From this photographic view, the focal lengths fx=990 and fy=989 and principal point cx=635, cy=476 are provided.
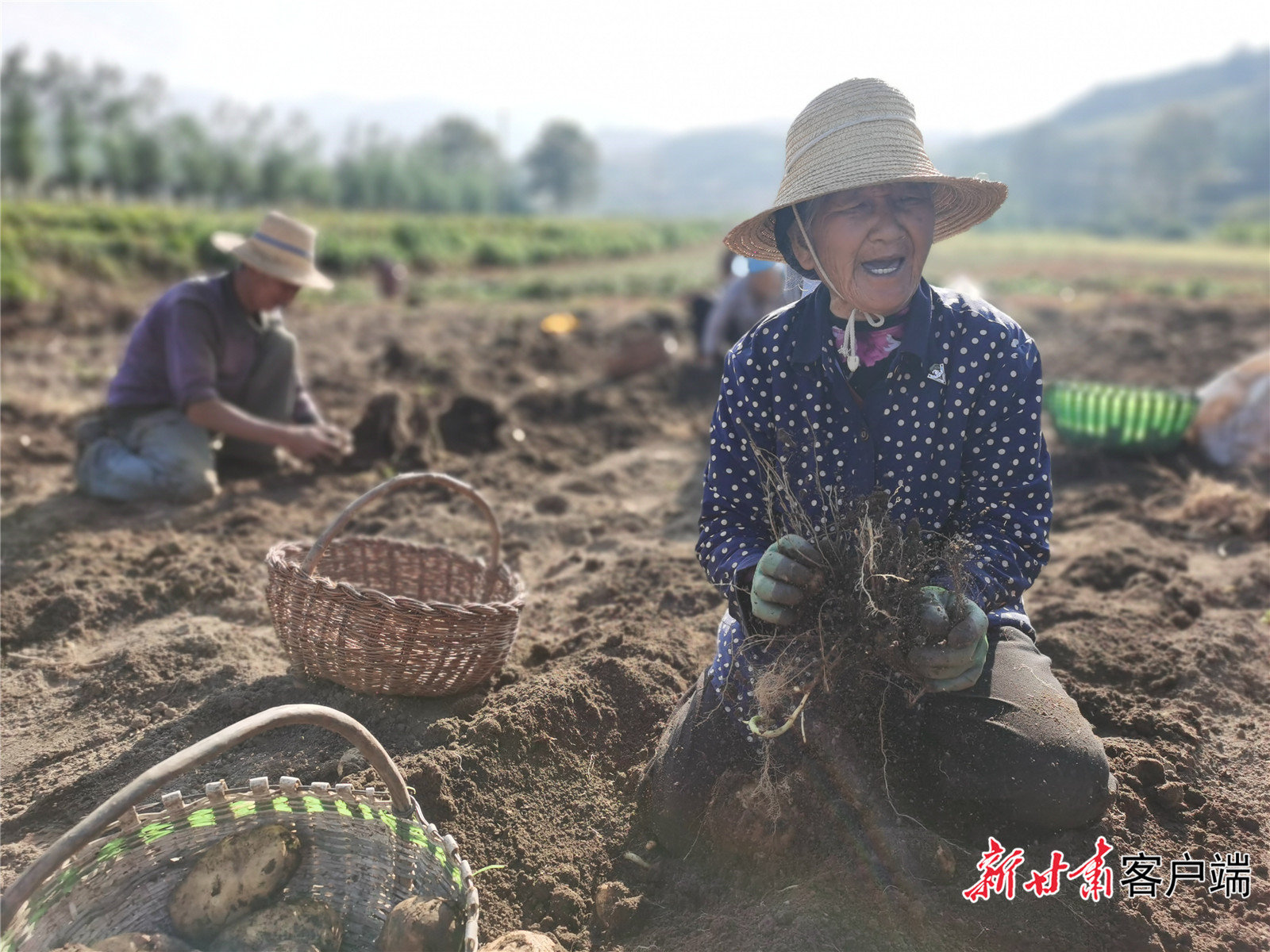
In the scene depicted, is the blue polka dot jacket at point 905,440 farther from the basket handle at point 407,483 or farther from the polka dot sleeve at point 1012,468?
the basket handle at point 407,483

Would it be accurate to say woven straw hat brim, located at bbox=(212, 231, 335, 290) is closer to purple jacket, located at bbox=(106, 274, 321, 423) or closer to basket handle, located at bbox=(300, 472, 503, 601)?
purple jacket, located at bbox=(106, 274, 321, 423)

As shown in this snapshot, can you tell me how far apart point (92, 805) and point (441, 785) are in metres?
0.95

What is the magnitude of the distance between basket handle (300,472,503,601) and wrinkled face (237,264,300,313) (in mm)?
2053

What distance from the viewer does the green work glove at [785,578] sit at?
85.3 inches

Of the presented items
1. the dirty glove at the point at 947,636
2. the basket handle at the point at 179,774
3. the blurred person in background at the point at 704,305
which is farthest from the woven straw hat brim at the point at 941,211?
the blurred person in background at the point at 704,305

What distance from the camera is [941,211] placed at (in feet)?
9.04

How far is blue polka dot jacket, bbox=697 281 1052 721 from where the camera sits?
2414 mm

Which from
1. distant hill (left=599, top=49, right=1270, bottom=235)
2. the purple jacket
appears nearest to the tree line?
the purple jacket

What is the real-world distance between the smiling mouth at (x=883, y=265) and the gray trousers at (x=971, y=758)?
0.96 meters

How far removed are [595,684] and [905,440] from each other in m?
1.24

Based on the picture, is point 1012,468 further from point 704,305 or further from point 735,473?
point 704,305

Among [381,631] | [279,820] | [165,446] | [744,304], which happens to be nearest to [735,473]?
[381,631]

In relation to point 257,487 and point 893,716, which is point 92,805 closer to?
point 893,716

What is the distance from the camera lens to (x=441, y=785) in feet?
8.30
